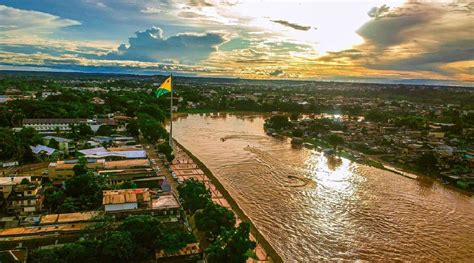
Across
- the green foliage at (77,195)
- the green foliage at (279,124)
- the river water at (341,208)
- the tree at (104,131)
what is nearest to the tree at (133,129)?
the tree at (104,131)

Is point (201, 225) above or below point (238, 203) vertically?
above

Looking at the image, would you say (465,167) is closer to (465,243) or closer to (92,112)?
(465,243)

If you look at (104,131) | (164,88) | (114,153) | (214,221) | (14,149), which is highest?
(164,88)

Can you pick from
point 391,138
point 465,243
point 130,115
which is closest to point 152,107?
point 130,115

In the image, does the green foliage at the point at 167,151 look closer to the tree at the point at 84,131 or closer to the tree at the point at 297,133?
the tree at the point at 84,131

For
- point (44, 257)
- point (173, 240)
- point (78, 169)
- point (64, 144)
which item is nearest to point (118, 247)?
point (173, 240)

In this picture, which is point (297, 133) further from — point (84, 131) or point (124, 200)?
point (124, 200)
